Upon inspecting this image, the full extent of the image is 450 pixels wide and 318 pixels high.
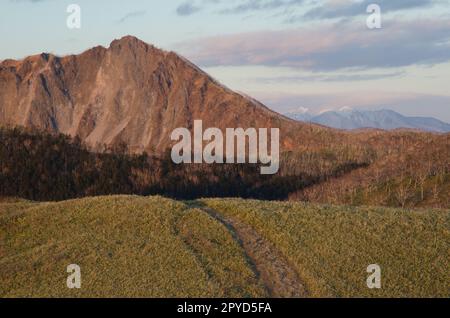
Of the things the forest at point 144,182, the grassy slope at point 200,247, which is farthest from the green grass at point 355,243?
the forest at point 144,182

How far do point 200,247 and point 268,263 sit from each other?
3738 mm

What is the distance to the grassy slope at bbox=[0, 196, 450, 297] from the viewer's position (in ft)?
95.5

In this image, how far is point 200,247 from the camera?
32.4 m

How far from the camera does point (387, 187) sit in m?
175

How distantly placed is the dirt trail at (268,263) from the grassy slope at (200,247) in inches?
17.1

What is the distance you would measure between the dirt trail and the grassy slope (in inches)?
17.1
